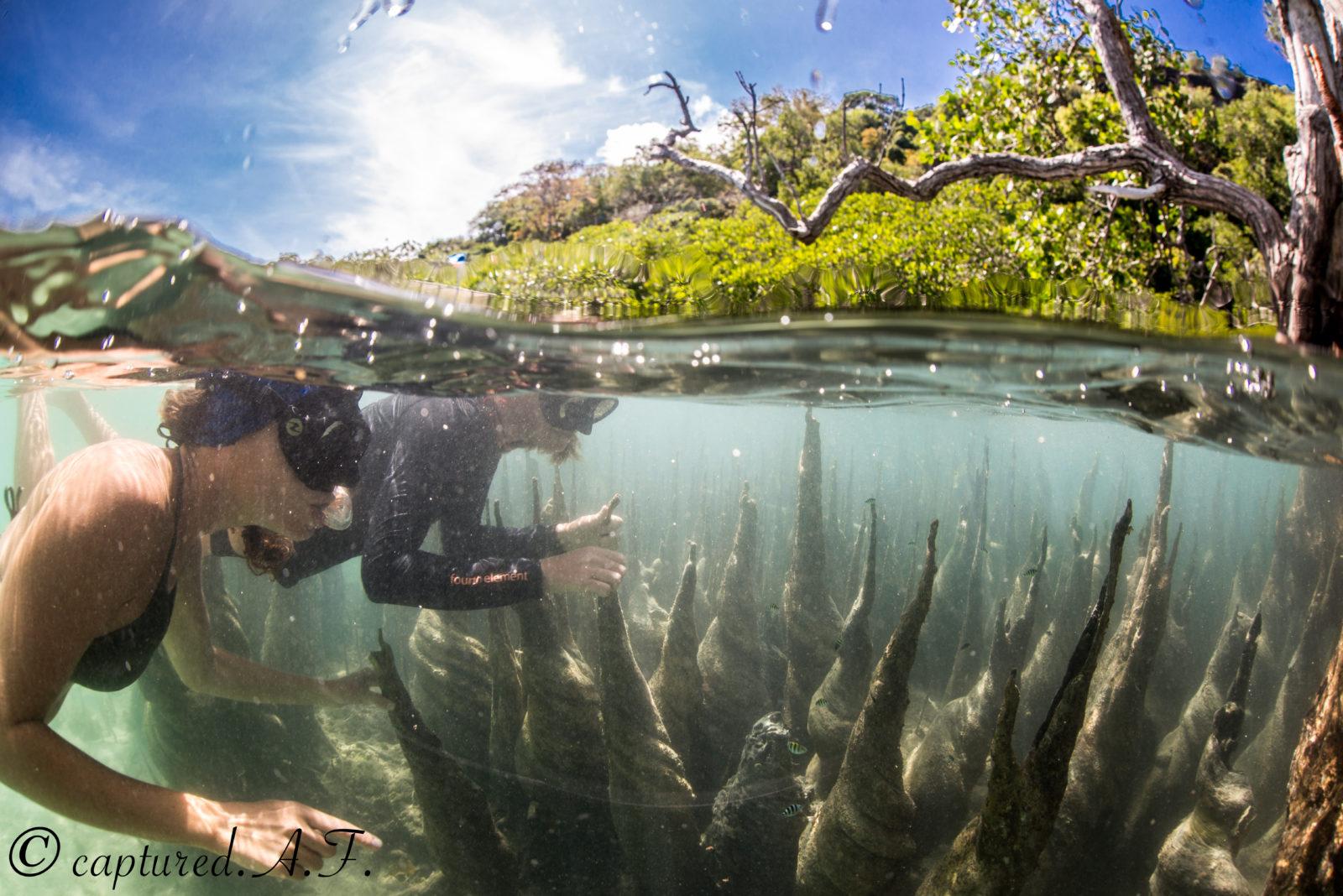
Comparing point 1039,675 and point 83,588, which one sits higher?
point 83,588

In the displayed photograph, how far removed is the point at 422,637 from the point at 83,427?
8.19m

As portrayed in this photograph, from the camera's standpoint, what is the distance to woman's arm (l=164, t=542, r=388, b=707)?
482cm

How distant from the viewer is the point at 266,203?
13.9 ft

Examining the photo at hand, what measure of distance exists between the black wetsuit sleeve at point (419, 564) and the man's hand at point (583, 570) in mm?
117

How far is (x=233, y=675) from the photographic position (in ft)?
16.5

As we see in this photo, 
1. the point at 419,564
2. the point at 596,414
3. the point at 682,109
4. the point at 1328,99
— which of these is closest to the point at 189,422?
the point at 419,564

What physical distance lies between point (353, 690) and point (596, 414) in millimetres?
3461

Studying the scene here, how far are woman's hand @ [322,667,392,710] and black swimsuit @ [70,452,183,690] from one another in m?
1.35

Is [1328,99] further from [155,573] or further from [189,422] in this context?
[155,573]

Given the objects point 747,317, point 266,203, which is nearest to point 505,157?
point 266,203

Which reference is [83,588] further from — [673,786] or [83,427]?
[83,427]

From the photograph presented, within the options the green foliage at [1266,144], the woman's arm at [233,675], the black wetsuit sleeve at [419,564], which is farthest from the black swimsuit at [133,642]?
the green foliage at [1266,144]

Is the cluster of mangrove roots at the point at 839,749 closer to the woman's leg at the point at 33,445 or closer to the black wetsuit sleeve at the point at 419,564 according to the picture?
the black wetsuit sleeve at the point at 419,564

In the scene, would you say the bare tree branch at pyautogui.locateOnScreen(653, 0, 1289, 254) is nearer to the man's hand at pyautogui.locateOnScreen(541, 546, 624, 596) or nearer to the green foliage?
the green foliage
